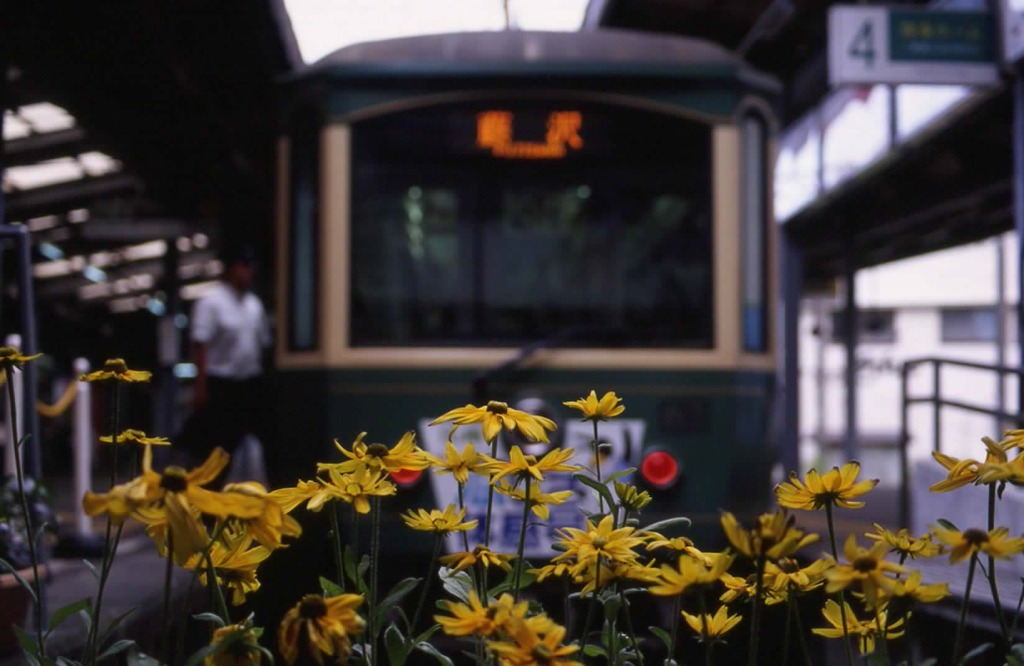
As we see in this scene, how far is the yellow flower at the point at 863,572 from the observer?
3.08 ft

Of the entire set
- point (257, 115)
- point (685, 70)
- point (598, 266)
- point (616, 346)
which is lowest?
point (616, 346)

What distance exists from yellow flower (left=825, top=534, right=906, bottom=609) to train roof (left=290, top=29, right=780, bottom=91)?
163 inches

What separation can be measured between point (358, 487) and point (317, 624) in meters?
0.27

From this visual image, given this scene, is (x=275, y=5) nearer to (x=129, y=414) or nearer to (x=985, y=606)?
(x=985, y=606)

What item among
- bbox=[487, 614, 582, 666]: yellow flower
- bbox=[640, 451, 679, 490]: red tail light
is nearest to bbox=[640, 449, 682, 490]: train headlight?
bbox=[640, 451, 679, 490]: red tail light

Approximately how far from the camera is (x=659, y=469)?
461 centimetres

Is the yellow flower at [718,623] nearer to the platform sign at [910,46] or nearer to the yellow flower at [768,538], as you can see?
the yellow flower at [768,538]

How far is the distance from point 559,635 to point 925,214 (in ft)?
41.0

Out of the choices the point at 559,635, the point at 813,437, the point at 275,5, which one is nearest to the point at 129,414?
the point at 813,437

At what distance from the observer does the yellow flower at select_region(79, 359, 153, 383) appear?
1.33 meters

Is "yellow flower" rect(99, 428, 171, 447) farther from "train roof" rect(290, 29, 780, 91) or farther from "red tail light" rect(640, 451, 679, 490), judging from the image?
"train roof" rect(290, 29, 780, 91)

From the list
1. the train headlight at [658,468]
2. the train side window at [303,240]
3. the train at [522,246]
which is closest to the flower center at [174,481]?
the train headlight at [658,468]

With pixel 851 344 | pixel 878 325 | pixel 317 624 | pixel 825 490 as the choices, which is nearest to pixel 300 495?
pixel 317 624

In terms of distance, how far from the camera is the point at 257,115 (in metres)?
9.89
